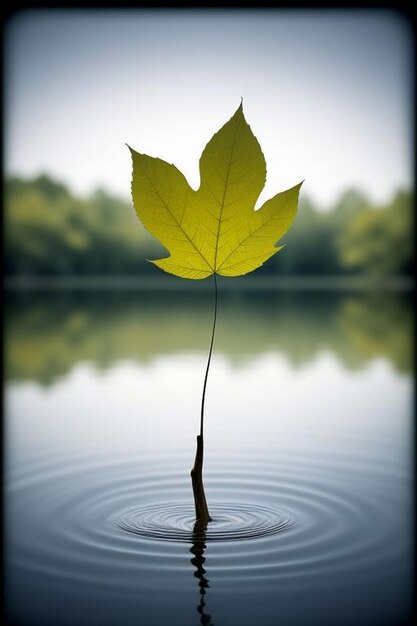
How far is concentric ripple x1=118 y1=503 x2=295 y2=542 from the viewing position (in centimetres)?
287

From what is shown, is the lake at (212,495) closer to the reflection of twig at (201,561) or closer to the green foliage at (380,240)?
the reflection of twig at (201,561)

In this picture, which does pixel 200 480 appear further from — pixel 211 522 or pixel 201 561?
pixel 211 522

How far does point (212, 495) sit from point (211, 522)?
17.0 inches

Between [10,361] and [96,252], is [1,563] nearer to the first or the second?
[10,361]

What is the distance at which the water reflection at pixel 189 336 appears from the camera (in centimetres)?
956

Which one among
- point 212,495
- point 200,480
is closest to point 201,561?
point 200,480

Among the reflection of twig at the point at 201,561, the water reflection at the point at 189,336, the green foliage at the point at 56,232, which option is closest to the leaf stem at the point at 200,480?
the reflection of twig at the point at 201,561

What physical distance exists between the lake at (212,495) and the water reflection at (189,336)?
0.59 metres

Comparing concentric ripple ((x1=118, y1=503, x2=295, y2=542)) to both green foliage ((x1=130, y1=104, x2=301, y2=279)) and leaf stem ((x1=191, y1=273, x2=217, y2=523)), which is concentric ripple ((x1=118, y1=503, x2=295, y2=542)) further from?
green foliage ((x1=130, y1=104, x2=301, y2=279))

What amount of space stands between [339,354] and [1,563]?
7.73 m

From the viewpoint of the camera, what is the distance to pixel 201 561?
2.61 meters

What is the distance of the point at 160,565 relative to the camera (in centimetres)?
259

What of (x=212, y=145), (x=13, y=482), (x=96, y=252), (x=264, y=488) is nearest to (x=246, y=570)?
(x=264, y=488)

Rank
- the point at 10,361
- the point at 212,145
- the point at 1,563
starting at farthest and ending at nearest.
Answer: the point at 10,361 < the point at 1,563 < the point at 212,145
